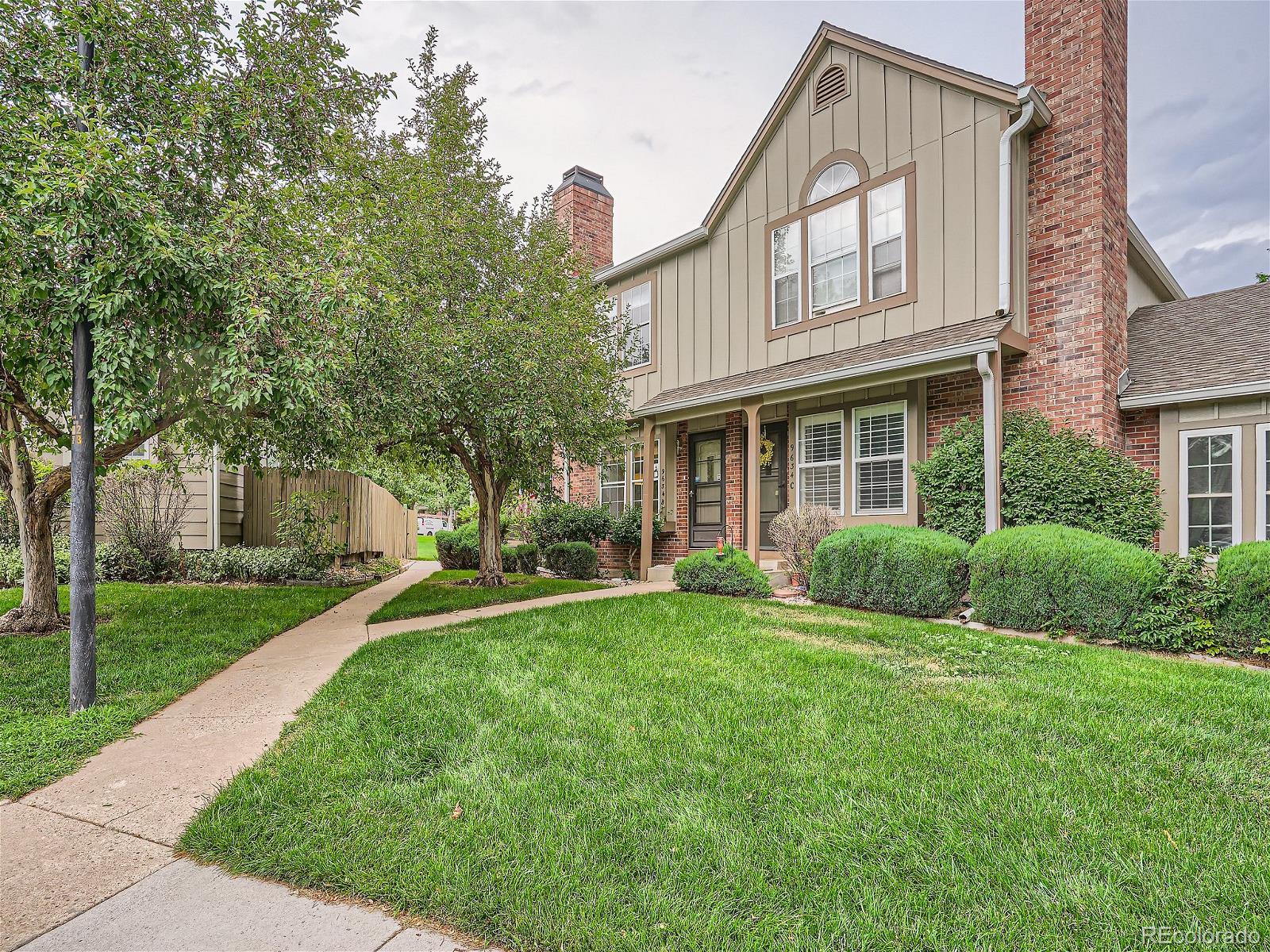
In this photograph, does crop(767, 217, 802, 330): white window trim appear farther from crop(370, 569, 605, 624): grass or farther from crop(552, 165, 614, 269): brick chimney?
crop(370, 569, 605, 624): grass

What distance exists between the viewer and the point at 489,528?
405 inches

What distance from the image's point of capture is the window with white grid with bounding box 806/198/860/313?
9492 millimetres

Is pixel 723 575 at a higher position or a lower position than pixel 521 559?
higher

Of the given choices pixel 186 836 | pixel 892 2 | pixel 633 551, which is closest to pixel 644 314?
pixel 633 551

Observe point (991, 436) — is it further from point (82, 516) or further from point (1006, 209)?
point (82, 516)

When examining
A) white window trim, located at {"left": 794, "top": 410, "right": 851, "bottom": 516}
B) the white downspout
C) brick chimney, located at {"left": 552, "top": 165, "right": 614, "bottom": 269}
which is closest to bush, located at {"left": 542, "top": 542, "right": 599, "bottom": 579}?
white window trim, located at {"left": 794, "top": 410, "right": 851, "bottom": 516}

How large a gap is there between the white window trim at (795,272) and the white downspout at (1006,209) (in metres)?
2.77

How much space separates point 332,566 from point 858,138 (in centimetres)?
1104

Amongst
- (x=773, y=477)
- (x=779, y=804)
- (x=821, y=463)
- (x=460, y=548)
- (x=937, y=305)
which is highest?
(x=937, y=305)

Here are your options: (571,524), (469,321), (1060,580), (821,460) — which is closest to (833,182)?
(821,460)

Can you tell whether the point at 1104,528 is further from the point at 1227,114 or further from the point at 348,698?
the point at 1227,114

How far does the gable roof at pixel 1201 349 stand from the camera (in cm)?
721

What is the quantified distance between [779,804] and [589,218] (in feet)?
46.1

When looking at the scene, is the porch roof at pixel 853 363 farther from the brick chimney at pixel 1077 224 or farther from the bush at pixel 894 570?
the bush at pixel 894 570
